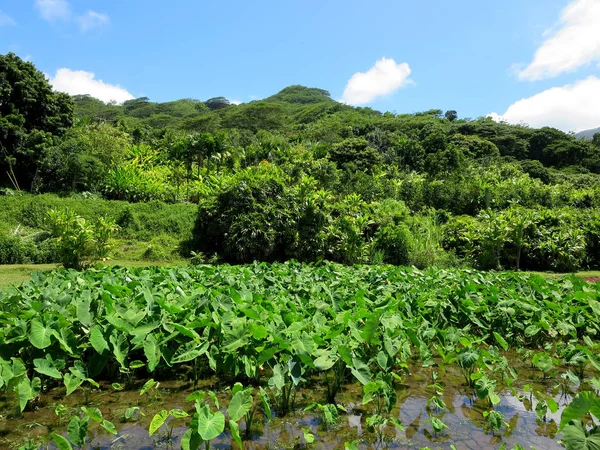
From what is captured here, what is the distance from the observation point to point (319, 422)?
330cm

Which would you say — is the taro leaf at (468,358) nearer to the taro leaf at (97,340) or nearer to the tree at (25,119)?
the taro leaf at (97,340)

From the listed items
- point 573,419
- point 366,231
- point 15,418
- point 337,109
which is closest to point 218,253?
point 366,231

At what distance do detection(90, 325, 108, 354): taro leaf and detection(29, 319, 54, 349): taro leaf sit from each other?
0.30 metres

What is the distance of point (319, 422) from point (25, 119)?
80.6 feet

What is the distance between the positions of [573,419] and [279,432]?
1.83 meters

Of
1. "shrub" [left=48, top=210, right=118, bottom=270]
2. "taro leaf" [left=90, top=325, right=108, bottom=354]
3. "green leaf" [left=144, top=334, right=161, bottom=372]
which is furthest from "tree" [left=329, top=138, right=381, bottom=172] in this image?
"taro leaf" [left=90, top=325, right=108, bottom=354]

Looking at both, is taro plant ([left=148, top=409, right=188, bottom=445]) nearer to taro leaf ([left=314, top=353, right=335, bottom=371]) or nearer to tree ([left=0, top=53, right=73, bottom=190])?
taro leaf ([left=314, top=353, right=335, bottom=371])

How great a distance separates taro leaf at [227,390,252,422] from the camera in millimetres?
2603

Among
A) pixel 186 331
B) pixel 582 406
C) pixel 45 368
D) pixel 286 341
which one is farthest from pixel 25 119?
pixel 582 406

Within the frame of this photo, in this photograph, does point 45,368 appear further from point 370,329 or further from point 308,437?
point 370,329

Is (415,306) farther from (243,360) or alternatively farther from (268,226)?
(268,226)

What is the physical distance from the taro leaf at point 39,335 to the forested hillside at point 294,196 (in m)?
9.84

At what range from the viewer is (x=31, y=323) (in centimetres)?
323

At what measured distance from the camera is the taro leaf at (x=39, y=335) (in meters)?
3.14
